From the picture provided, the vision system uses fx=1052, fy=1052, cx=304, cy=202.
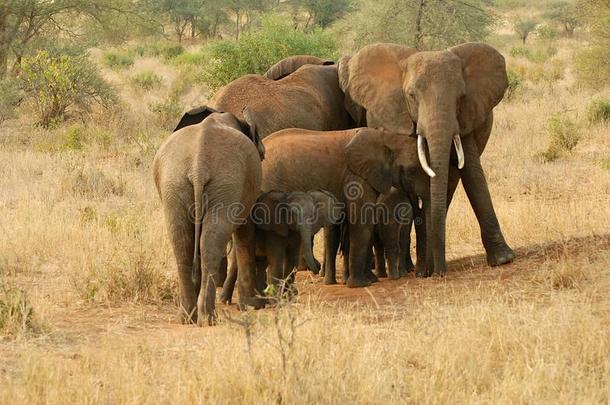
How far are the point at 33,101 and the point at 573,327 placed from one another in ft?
46.2

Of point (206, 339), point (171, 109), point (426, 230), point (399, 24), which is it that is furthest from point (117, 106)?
point (206, 339)

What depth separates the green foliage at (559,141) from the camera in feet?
47.1

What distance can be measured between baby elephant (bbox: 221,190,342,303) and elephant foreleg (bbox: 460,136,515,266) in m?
1.56

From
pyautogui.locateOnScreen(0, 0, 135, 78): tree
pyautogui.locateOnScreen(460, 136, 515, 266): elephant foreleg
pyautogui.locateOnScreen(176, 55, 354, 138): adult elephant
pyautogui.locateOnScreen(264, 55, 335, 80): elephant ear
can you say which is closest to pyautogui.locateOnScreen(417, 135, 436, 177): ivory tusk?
pyautogui.locateOnScreen(460, 136, 515, 266): elephant foreleg

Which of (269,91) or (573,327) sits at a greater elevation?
(269,91)

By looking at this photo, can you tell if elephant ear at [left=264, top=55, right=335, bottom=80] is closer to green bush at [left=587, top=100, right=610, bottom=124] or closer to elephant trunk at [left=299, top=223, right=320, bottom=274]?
elephant trunk at [left=299, top=223, right=320, bottom=274]

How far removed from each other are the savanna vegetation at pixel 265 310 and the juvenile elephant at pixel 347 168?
44 centimetres

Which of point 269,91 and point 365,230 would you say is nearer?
point 365,230

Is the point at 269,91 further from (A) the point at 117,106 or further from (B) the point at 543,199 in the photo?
(A) the point at 117,106

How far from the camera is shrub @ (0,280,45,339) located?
609 centimetres

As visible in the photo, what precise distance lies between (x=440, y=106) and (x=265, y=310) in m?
2.43

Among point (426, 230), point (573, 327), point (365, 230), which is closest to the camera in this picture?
point (573, 327)

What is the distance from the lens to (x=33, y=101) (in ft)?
59.7

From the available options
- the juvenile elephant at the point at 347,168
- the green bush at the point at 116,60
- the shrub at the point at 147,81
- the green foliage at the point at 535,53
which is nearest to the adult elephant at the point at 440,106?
the juvenile elephant at the point at 347,168
